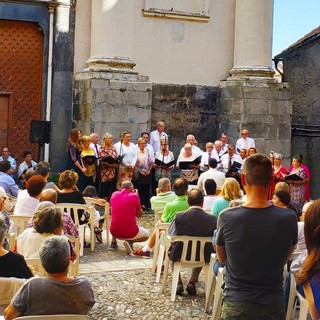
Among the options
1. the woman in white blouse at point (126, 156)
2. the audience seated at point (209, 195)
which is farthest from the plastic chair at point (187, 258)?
the woman in white blouse at point (126, 156)

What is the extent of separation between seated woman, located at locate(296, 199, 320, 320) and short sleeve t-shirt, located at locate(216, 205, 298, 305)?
21 cm

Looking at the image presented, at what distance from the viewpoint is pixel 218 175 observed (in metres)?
10.8

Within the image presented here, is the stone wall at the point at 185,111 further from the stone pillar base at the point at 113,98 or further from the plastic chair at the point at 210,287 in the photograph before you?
the plastic chair at the point at 210,287

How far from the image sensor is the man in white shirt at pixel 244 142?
14305 mm

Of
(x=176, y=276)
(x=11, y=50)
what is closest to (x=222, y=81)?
(x=11, y=50)

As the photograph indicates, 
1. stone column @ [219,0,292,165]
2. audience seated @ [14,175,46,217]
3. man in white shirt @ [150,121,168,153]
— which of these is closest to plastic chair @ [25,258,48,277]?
audience seated @ [14,175,46,217]

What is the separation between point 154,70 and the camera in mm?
15258

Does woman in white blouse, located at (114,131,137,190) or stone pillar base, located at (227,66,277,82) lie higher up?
stone pillar base, located at (227,66,277,82)

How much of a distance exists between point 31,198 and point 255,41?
9.21m

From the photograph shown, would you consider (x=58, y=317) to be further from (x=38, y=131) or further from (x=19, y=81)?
(x=19, y=81)

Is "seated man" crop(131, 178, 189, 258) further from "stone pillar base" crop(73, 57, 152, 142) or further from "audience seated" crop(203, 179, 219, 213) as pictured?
"stone pillar base" crop(73, 57, 152, 142)

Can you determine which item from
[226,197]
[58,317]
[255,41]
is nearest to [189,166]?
[255,41]

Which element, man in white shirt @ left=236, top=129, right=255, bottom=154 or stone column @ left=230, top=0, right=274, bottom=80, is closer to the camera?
man in white shirt @ left=236, top=129, right=255, bottom=154

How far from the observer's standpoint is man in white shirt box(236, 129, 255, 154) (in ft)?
46.9
